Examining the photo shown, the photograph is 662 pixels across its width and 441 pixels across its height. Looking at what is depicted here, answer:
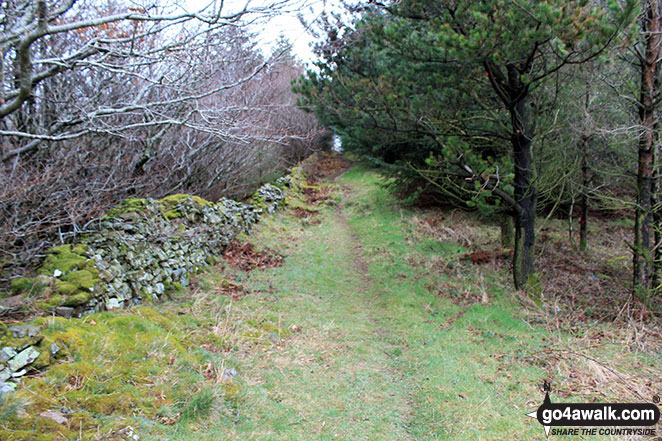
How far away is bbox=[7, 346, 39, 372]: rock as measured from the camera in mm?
3208

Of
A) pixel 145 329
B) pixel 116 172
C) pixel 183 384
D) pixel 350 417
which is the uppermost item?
pixel 116 172

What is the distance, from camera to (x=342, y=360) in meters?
5.13

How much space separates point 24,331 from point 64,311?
2.52 feet

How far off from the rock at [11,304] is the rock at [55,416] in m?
1.67

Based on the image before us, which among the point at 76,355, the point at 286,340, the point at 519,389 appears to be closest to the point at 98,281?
the point at 76,355

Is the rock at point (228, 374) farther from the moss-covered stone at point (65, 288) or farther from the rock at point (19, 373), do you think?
the moss-covered stone at point (65, 288)

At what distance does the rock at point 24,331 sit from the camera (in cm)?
346

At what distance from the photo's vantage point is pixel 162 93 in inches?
330

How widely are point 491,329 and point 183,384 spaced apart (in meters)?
4.46

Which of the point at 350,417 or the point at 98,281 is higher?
the point at 98,281

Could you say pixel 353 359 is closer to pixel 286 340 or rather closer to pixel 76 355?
pixel 286 340

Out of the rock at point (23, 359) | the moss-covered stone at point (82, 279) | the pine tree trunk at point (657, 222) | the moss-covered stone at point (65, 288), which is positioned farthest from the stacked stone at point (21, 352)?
the pine tree trunk at point (657, 222)

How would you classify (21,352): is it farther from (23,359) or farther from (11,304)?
(11,304)

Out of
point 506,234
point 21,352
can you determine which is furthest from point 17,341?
point 506,234
